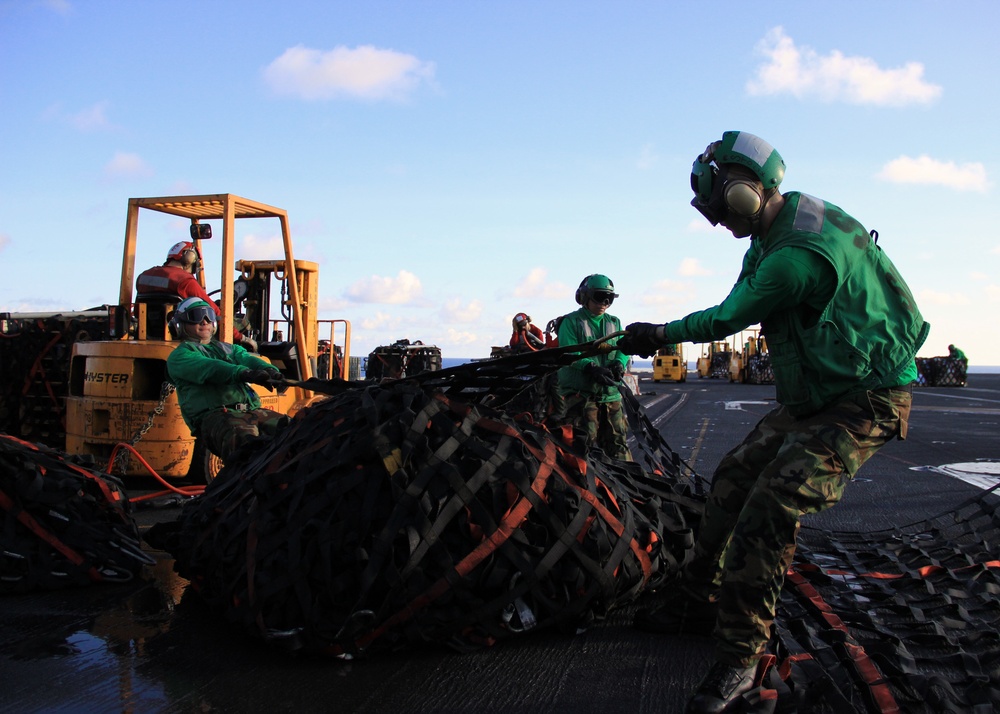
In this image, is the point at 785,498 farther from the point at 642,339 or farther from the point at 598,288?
the point at 598,288

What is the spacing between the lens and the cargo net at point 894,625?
2.92 m

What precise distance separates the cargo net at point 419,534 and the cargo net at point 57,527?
2.45 feet

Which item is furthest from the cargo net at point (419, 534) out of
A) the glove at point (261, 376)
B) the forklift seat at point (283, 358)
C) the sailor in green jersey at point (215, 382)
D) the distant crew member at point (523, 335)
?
the distant crew member at point (523, 335)

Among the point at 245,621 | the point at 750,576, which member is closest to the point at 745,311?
the point at 750,576

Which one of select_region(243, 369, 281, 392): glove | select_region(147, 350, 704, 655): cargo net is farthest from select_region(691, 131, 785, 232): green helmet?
select_region(243, 369, 281, 392): glove

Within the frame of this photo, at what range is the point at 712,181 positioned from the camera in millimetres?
3627

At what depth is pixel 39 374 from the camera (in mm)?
10453

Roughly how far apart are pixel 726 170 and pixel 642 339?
33.7 inches

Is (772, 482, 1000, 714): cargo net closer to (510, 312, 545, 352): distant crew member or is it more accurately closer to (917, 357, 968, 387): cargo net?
(510, 312, 545, 352): distant crew member

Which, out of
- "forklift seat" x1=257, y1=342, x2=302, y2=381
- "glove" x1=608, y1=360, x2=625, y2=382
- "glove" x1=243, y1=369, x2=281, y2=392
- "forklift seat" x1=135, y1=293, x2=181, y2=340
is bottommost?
"glove" x1=243, y1=369, x2=281, y2=392

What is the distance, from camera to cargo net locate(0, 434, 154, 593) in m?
4.43

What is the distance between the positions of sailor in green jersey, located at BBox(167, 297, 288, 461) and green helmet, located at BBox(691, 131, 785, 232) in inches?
128

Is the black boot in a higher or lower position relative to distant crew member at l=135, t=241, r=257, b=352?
lower

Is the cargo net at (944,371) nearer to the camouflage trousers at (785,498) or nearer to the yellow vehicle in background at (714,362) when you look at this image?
the yellow vehicle in background at (714,362)
